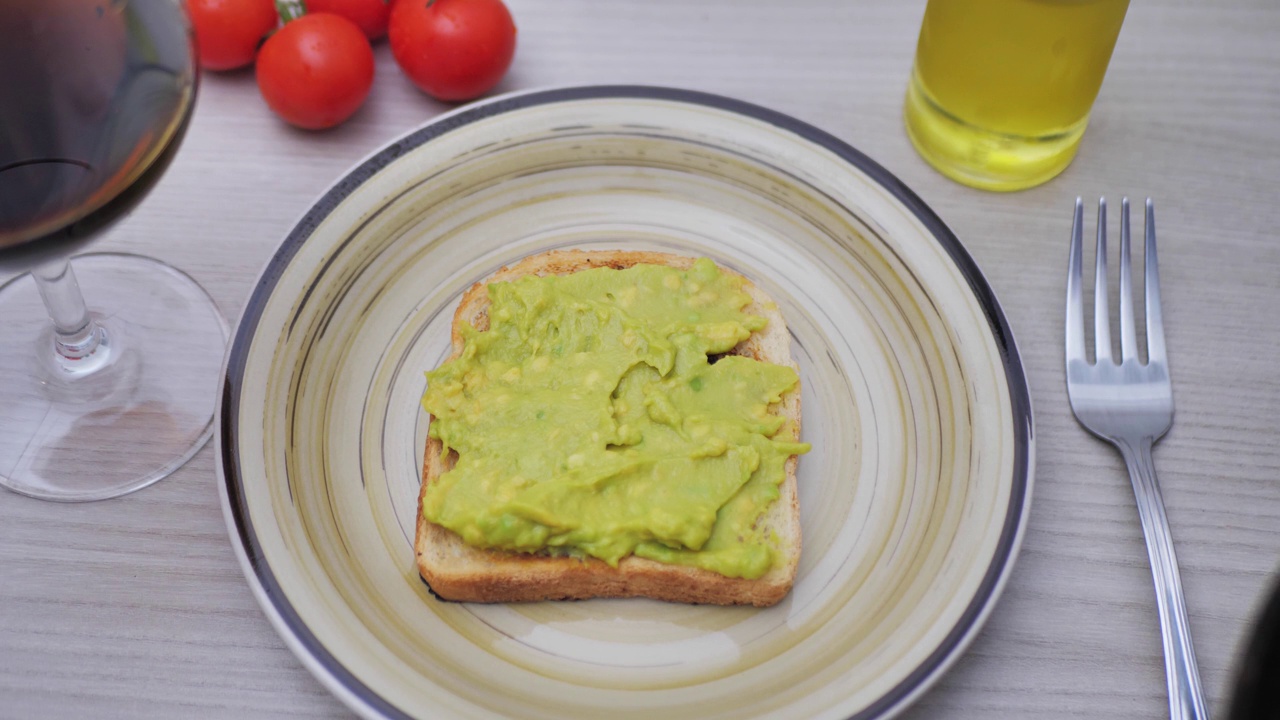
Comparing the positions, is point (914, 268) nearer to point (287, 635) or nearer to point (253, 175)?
point (287, 635)

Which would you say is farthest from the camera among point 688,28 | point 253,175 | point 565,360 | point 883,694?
point 688,28

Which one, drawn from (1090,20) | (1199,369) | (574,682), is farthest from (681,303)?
(1199,369)

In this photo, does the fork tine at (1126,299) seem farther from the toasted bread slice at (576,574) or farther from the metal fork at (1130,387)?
the toasted bread slice at (576,574)

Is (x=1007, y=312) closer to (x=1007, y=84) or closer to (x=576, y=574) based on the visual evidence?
(x=1007, y=84)

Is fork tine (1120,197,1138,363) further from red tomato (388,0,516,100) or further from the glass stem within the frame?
the glass stem

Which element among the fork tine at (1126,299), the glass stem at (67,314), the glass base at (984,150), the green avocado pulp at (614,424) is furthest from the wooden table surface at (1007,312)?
the green avocado pulp at (614,424)

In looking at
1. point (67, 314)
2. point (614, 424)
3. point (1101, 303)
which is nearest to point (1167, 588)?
point (1101, 303)
